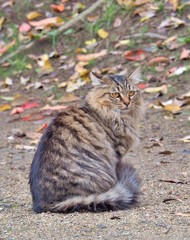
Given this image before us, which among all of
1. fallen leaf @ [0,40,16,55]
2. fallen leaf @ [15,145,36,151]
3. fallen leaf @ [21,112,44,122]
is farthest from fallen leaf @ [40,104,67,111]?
fallen leaf @ [0,40,16,55]

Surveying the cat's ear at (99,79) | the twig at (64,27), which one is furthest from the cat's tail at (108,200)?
the twig at (64,27)

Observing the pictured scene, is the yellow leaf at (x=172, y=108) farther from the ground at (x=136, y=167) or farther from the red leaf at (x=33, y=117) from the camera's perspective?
the red leaf at (x=33, y=117)

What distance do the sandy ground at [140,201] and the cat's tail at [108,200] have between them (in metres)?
0.08

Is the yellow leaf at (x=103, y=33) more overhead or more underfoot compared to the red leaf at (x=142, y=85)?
more underfoot

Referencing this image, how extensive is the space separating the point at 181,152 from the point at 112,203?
7.23 ft

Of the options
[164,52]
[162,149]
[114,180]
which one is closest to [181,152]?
[162,149]

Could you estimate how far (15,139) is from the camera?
8.98m

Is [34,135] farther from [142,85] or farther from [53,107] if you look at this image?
[142,85]

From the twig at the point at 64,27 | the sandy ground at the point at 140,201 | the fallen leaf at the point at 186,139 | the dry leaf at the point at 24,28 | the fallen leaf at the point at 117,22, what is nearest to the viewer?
the sandy ground at the point at 140,201

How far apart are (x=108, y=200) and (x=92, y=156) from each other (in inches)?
17.3

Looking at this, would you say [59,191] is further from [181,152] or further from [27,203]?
[181,152]

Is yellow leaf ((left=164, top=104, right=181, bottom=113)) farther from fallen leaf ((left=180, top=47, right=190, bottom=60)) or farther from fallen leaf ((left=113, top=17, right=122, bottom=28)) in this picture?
fallen leaf ((left=113, top=17, right=122, bottom=28))

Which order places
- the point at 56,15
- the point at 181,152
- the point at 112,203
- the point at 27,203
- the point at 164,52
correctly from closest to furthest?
the point at 112,203
the point at 27,203
the point at 181,152
the point at 164,52
the point at 56,15

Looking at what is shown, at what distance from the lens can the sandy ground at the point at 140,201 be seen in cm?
504
